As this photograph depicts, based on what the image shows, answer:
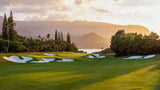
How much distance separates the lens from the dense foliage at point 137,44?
53.8 meters

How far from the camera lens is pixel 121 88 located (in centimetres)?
929

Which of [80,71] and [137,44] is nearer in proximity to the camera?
[80,71]

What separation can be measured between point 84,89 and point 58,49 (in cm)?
7659

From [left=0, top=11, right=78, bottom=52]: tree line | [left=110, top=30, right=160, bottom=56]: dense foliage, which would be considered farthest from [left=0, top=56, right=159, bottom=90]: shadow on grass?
[left=0, top=11, right=78, bottom=52]: tree line

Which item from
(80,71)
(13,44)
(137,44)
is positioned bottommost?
(80,71)

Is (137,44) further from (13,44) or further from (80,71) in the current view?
(80,71)

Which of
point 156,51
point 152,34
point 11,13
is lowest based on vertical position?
point 156,51

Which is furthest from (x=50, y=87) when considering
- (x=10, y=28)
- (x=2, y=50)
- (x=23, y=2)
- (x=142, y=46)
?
(x=10, y=28)

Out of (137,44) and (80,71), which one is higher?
(137,44)

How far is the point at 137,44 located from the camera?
55.8m

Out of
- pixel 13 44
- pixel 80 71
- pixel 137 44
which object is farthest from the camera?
pixel 13 44

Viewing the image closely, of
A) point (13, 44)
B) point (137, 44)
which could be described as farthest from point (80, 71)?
point (13, 44)

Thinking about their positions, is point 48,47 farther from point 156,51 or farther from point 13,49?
point 156,51

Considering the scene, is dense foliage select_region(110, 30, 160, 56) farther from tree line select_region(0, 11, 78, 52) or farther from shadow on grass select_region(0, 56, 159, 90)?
shadow on grass select_region(0, 56, 159, 90)
